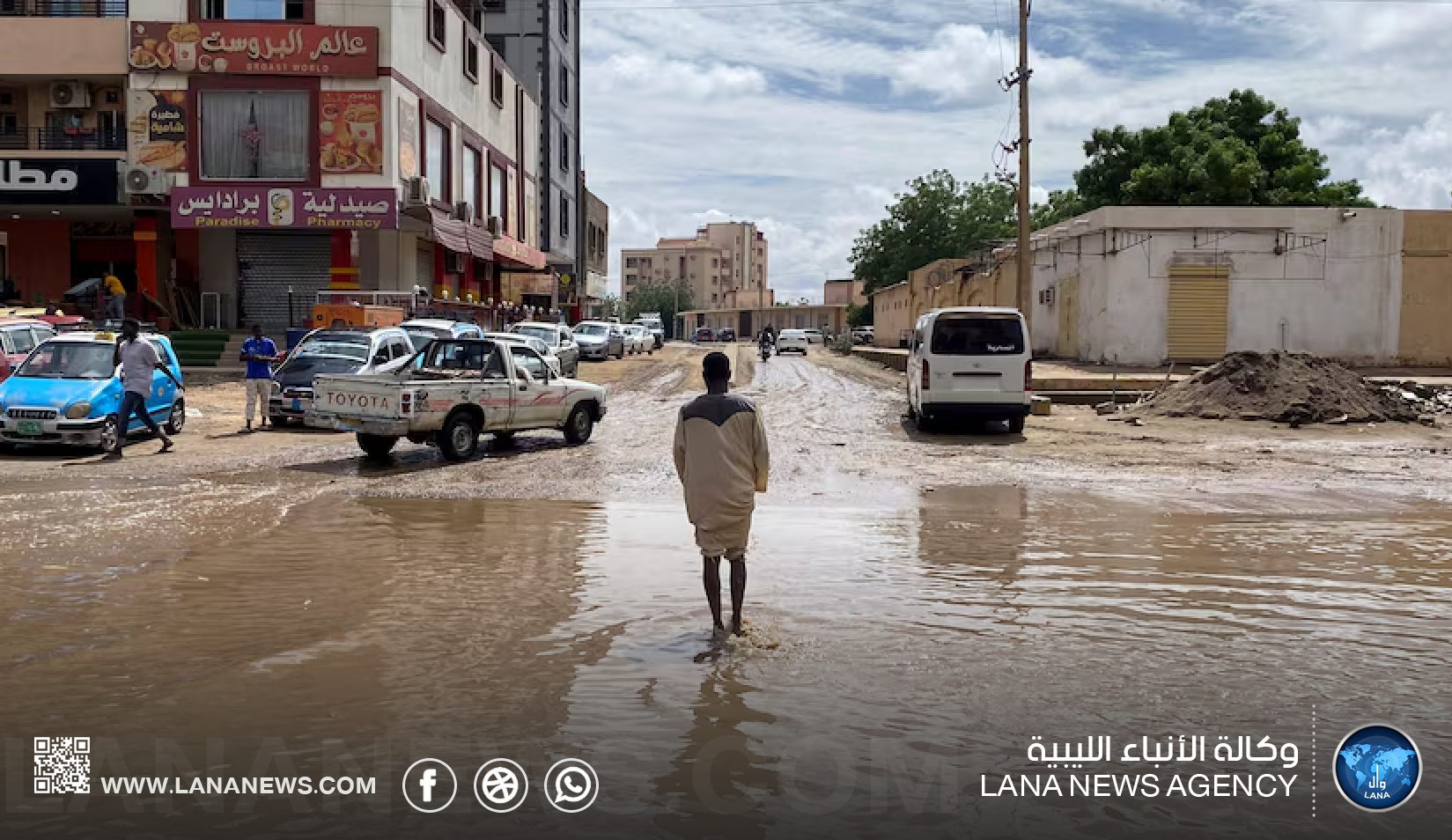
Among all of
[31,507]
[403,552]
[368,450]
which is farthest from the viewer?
[368,450]

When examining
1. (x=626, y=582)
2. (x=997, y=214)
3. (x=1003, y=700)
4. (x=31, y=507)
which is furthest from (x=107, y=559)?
(x=997, y=214)

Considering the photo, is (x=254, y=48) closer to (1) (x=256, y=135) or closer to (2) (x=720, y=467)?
(1) (x=256, y=135)

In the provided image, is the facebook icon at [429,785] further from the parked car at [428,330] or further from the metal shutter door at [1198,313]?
the metal shutter door at [1198,313]

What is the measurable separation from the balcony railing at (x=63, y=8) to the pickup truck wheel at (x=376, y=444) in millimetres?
25785

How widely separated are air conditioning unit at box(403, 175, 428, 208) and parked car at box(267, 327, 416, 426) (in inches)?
612

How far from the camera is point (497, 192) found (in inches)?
1934

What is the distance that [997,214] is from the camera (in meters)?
78.2

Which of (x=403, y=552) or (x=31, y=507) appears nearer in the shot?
(x=403, y=552)

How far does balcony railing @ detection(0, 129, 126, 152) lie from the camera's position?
34781 mm

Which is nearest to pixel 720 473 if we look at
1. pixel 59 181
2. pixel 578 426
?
pixel 578 426

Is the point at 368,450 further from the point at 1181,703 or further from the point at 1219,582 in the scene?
the point at 1181,703

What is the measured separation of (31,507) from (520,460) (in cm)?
586

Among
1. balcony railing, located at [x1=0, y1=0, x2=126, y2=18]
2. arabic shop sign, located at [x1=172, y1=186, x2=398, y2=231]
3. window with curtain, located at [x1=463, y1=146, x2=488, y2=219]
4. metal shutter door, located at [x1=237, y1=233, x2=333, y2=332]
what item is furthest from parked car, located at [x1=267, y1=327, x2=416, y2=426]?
window with curtain, located at [x1=463, y1=146, x2=488, y2=219]

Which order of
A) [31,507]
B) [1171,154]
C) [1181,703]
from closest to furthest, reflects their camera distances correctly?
1. [1181,703]
2. [31,507]
3. [1171,154]
